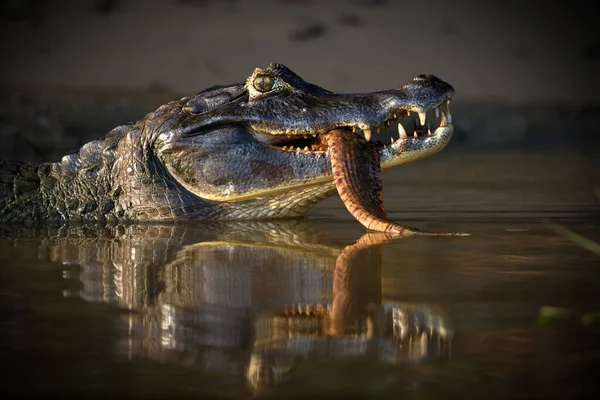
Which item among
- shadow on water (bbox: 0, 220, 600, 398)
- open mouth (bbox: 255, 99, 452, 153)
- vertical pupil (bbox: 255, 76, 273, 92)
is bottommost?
shadow on water (bbox: 0, 220, 600, 398)

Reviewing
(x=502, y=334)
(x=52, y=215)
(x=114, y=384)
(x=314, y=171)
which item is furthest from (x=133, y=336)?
(x=52, y=215)

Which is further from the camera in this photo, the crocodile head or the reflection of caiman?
the crocodile head

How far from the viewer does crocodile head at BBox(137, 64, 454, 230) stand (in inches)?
211

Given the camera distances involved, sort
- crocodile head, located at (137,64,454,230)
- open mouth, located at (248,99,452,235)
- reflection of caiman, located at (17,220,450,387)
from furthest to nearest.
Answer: crocodile head, located at (137,64,454,230) < open mouth, located at (248,99,452,235) < reflection of caiman, located at (17,220,450,387)

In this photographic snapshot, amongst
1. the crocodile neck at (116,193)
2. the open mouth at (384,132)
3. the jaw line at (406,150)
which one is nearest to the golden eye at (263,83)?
the open mouth at (384,132)

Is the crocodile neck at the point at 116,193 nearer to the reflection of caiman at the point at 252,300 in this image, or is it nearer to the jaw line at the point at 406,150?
the jaw line at the point at 406,150

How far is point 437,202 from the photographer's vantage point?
7320mm

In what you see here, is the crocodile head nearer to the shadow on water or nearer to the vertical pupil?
the vertical pupil

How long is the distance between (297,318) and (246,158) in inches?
109

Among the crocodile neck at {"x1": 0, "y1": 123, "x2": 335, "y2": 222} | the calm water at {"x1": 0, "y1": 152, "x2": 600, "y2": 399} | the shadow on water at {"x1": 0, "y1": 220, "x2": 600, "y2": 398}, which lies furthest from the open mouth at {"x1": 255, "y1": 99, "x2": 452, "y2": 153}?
the shadow on water at {"x1": 0, "y1": 220, "x2": 600, "y2": 398}

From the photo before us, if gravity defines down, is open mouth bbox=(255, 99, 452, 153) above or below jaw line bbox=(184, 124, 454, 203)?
above

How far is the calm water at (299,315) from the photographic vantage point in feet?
7.90

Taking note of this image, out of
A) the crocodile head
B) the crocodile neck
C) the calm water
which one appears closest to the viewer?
the calm water

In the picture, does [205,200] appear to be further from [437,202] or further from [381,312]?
[381,312]
